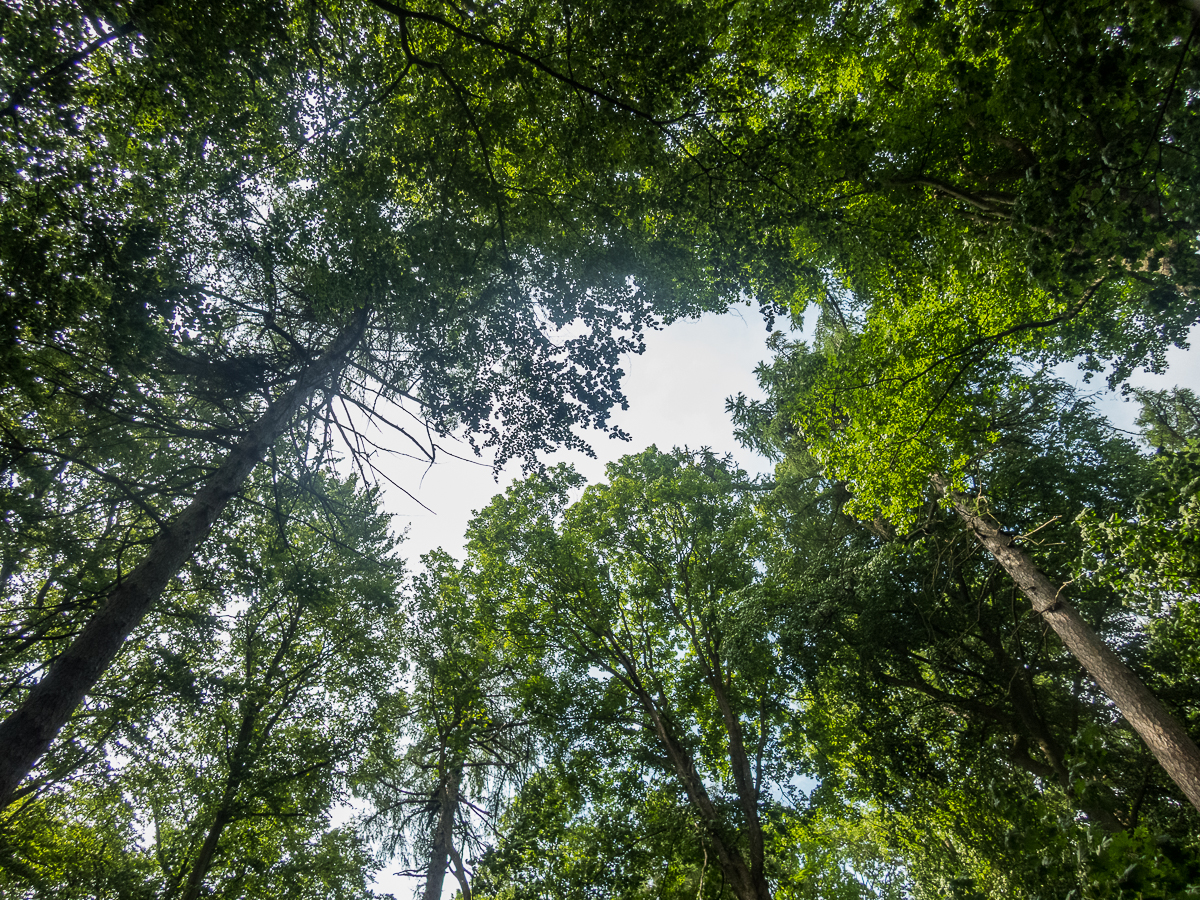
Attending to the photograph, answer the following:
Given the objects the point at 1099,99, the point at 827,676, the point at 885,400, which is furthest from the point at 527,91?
the point at 827,676

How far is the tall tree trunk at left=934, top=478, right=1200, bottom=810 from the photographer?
206 inches

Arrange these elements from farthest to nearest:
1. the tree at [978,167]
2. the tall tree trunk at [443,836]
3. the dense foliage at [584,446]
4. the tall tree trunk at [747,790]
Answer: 1. the tall tree trunk at [443,836]
2. the tall tree trunk at [747,790]
3. the dense foliage at [584,446]
4. the tree at [978,167]

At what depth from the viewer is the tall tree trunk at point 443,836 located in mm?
8844

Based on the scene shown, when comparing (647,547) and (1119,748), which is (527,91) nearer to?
(647,547)

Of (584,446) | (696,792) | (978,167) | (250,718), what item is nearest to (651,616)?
(696,792)

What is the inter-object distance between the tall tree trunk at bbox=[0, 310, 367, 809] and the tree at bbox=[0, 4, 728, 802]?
19mm

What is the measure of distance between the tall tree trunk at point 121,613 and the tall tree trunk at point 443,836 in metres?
7.34

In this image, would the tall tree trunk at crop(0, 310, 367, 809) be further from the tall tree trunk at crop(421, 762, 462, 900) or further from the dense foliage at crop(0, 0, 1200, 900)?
the tall tree trunk at crop(421, 762, 462, 900)

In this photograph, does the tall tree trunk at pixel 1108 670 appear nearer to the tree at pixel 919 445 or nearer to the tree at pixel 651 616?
the tree at pixel 919 445

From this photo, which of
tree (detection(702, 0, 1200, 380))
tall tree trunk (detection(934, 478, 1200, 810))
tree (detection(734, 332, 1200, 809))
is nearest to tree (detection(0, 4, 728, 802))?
tree (detection(702, 0, 1200, 380))

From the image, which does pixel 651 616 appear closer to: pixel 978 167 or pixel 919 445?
pixel 919 445

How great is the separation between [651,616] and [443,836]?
19.8ft

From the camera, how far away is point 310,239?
5.68 m

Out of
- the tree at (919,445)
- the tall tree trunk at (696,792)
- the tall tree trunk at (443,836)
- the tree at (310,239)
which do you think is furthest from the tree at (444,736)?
the tree at (919,445)
